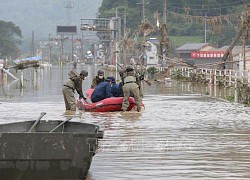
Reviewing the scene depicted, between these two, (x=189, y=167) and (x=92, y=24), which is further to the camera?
(x=92, y=24)

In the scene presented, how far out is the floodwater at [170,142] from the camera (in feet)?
40.4

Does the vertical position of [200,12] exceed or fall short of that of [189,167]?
it exceeds it

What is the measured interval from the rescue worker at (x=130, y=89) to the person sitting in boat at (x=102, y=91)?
0.64m

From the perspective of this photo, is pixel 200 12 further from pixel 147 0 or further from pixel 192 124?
pixel 192 124

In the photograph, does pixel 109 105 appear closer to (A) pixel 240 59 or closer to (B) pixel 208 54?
(A) pixel 240 59

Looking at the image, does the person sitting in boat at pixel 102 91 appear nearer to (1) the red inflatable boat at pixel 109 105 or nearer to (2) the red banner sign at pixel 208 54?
(1) the red inflatable boat at pixel 109 105

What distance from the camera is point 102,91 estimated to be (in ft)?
78.8

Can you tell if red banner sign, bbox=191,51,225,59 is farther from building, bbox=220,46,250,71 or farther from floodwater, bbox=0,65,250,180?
floodwater, bbox=0,65,250,180

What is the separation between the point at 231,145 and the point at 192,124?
4658 millimetres

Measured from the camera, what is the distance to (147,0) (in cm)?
13600

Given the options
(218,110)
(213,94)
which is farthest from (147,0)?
(218,110)

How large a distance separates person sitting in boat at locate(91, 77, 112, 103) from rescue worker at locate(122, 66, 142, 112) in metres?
0.64

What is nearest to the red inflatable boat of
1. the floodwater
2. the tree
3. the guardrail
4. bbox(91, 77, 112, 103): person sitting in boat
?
bbox(91, 77, 112, 103): person sitting in boat

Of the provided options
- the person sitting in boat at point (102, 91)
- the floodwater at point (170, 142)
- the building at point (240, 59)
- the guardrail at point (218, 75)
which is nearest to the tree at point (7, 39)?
the building at point (240, 59)
